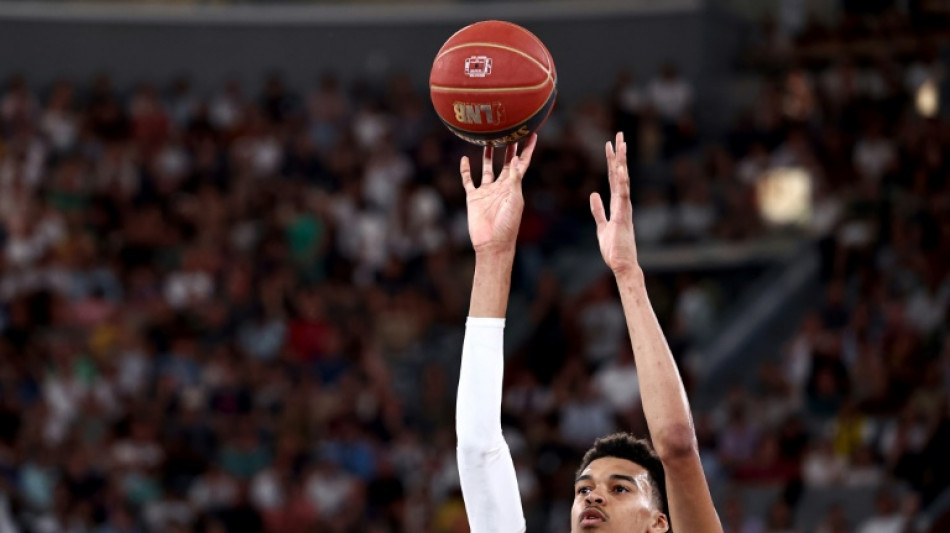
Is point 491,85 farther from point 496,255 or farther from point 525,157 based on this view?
point 496,255

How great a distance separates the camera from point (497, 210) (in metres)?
4.86

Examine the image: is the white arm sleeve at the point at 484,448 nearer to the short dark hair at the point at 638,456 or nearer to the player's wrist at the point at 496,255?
the player's wrist at the point at 496,255

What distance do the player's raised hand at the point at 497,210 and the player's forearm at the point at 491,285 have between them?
29 millimetres

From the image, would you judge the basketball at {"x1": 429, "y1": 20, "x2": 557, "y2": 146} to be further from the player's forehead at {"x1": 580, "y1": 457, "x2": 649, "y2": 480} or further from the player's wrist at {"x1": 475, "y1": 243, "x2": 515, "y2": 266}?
the player's forehead at {"x1": 580, "y1": 457, "x2": 649, "y2": 480}

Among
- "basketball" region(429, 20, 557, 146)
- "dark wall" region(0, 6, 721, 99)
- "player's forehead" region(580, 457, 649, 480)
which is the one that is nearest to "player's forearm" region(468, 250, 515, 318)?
"player's forehead" region(580, 457, 649, 480)

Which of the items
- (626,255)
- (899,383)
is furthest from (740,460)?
(626,255)

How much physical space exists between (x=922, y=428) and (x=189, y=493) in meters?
6.39

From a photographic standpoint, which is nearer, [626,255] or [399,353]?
[626,255]

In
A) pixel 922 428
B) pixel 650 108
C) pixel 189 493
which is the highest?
pixel 650 108

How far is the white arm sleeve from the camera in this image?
15.0 feet

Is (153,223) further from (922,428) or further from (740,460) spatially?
(922,428)

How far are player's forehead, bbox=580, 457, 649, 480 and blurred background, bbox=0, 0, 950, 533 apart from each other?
7719mm

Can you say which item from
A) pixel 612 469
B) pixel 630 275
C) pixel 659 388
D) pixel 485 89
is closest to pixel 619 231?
pixel 630 275

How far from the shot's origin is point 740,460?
1380cm
